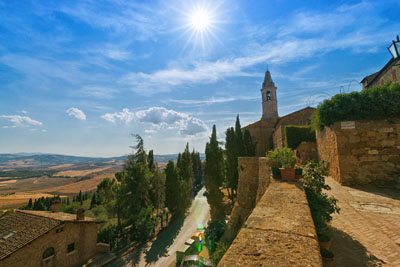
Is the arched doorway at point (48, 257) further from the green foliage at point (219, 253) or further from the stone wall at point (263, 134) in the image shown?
the stone wall at point (263, 134)

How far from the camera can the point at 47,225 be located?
12203mm

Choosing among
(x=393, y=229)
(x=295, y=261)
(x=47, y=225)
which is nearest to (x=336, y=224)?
(x=393, y=229)

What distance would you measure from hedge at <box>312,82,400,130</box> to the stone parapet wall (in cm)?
674

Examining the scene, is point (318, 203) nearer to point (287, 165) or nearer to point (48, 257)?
point (287, 165)

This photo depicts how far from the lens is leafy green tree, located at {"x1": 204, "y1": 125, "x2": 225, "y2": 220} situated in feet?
72.2

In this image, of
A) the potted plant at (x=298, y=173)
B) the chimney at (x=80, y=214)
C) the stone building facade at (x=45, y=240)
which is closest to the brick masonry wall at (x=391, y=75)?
the potted plant at (x=298, y=173)

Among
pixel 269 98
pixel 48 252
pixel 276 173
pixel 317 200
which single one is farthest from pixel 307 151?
pixel 269 98

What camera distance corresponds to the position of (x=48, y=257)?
11.7 m

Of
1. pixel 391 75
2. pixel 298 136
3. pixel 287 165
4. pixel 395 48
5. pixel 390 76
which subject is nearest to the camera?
pixel 287 165

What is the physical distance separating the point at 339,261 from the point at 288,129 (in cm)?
1805

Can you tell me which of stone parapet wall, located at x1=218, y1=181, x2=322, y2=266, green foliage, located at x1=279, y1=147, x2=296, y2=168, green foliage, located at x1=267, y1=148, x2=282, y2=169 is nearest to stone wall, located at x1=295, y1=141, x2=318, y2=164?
green foliage, located at x1=267, y1=148, x2=282, y2=169

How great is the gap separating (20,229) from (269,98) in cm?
3790

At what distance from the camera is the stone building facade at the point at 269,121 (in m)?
25.9

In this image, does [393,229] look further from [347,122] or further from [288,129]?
[288,129]
